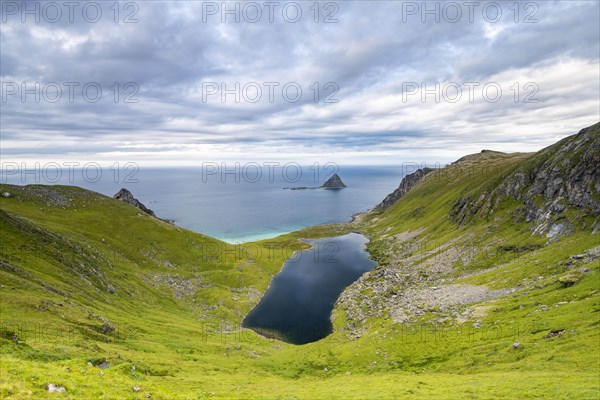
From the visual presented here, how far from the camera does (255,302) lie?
363 ft

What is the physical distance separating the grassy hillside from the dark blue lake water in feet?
19.8

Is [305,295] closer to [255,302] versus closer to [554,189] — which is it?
[255,302]

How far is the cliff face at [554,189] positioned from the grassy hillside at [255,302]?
1.34 metres

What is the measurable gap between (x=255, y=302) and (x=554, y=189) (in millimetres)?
126044

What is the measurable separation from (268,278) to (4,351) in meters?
107

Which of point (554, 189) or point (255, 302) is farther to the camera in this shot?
point (554, 189)

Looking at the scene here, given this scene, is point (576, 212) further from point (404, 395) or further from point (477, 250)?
point (404, 395)

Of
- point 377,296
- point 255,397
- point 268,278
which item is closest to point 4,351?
point 255,397

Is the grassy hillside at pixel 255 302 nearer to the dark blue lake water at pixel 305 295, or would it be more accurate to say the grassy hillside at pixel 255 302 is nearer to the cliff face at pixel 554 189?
the cliff face at pixel 554 189

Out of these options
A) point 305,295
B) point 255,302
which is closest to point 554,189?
point 305,295

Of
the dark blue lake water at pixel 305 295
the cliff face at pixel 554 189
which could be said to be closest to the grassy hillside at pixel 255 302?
the cliff face at pixel 554 189

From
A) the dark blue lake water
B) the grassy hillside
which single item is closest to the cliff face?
the grassy hillside

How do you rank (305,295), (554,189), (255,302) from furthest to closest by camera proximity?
(554,189) < (305,295) < (255,302)

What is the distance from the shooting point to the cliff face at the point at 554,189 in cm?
10744
